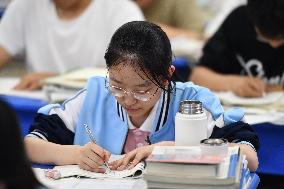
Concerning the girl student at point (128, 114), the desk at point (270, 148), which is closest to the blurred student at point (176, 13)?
the desk at point (270, 148)

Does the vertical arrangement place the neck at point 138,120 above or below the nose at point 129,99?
below

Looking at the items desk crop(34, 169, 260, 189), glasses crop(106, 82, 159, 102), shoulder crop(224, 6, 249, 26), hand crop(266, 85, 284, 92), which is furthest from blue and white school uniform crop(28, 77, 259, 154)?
shoulder crop(224, 6, 249, 26)

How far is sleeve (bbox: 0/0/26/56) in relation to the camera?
3.29 m

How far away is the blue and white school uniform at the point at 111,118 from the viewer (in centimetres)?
190

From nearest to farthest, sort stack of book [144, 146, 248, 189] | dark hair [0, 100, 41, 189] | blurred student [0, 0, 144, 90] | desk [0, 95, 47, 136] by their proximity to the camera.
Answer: dark hair [0, 100, 41, 189]
stack of book [144, 146, 248, 189]
desk [0, 95, 47, 136]
blurred student [0, 0, 144, 90]

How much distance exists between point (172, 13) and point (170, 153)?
2960mm

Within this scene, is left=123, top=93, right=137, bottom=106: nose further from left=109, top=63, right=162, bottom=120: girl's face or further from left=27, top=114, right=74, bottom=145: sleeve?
left=27, top=114, right=74, bottom=145: sleeve

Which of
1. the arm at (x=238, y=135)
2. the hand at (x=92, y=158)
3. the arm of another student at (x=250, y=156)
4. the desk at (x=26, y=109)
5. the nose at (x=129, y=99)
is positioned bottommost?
the desk at (x=26, y=109)

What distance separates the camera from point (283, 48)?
3008mm

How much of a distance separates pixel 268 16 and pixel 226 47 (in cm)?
55

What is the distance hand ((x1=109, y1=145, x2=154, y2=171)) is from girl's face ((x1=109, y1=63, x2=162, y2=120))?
132mm

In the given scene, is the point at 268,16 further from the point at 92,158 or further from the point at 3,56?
the point at 3,56

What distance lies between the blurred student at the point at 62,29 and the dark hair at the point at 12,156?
6.75 ft

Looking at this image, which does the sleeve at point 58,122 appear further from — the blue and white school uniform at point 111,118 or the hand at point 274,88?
the hand at point 274,88
